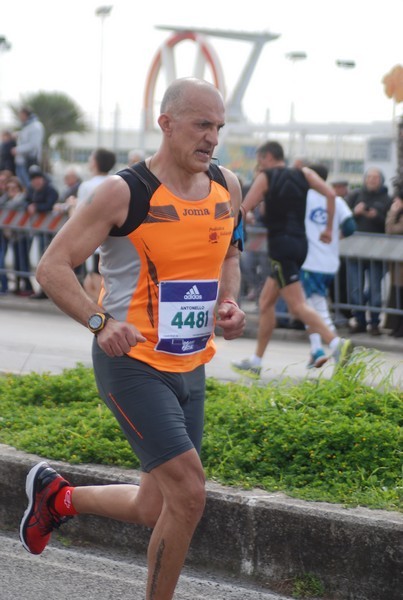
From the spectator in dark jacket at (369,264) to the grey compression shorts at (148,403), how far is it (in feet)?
30.2

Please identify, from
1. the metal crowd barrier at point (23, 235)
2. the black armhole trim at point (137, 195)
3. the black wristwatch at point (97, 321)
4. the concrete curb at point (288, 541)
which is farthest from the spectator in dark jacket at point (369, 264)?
the black wristwatch at point (97, 321)

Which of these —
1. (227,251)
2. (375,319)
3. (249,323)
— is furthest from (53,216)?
(227,251)

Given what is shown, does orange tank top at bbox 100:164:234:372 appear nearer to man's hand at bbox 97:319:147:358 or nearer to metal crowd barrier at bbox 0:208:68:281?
man's hand at bbox 97:319:147:358

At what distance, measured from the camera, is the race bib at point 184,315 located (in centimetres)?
433

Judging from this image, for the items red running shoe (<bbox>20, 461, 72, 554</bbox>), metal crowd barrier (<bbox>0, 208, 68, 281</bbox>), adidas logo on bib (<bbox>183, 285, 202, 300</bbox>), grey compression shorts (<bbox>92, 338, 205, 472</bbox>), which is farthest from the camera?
metal crowd barrier (<bbox>0, 208, 68, 281</bbox>)

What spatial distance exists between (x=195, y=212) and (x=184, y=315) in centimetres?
38

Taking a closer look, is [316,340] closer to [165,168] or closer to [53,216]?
[165,168]

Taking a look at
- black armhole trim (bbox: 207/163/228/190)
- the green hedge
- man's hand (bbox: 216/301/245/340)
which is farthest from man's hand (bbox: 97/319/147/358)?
the green hedge

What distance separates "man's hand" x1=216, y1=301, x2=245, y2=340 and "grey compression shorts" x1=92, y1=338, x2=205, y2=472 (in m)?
0.20

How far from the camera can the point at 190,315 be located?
14.4ft

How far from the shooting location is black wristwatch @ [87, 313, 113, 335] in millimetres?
4109

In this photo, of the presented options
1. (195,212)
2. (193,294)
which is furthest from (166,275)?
(195,212)

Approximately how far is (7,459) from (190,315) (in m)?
1.74

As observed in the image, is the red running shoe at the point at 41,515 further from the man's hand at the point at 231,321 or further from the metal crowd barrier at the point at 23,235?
the metal crowd barrier at the point at 23,235
